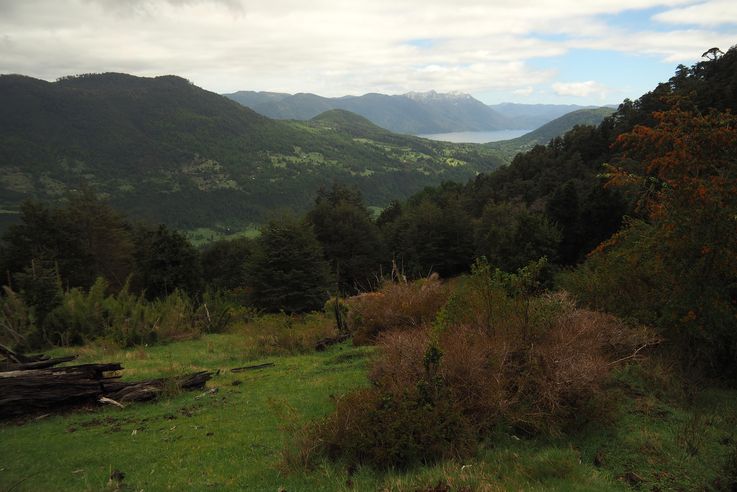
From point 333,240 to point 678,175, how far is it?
4014cm

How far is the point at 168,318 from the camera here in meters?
19.8

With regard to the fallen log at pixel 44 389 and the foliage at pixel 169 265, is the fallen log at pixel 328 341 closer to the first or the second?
the fallen log at pixel 44 389

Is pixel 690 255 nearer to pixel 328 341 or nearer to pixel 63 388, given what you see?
pixel 328 341

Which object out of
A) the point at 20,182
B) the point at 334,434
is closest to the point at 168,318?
the point at 334,434

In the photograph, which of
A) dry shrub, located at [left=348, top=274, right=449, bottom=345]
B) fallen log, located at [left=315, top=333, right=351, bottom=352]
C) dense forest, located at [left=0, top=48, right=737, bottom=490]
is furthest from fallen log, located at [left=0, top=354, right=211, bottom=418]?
dry shrub, located at [left=348, top=274, right=449, bottom=345]

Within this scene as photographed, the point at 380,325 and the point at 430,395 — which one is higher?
the point at 430,395

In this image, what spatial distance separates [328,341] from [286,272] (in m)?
16.5

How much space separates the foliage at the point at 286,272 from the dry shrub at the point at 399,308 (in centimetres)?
1608

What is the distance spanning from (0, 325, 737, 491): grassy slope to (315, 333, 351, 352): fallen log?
15.3ft

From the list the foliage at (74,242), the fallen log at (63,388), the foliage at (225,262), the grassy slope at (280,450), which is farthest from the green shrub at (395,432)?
the foliage at (225,262)

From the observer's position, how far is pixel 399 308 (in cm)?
1397

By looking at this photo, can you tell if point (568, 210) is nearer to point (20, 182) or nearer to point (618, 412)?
point (618, 412)

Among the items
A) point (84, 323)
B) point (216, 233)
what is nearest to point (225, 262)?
point (84, 323)

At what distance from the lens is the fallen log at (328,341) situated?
50.8ft
